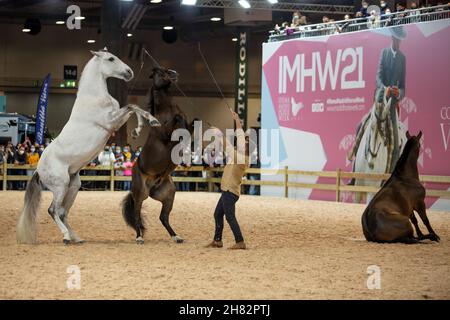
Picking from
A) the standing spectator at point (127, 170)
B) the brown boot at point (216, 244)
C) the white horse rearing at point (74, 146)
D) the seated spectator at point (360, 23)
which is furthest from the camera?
the standing spectator at point (127, 170)

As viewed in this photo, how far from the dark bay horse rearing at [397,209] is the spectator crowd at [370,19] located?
10.3 metres

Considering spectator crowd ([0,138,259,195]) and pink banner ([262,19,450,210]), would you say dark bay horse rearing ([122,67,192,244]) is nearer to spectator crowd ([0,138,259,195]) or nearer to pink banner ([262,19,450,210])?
pink banner ([262,19,450,210])

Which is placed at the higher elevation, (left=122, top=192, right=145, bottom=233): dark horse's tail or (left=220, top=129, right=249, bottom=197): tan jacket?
(left=220, top=129, right=249, bottom=197): tan jacket

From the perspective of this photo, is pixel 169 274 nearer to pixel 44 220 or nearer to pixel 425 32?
pixel 44 220

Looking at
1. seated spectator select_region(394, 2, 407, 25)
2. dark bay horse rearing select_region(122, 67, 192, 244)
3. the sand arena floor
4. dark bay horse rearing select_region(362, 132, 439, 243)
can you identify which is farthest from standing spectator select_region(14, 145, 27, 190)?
dark bay horse rearing select_region(362, 132, 439, 243)

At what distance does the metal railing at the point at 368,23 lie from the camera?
2195 centimetres

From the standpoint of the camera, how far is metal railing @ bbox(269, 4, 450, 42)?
21953 millimetres

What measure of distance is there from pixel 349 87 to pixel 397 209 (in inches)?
491

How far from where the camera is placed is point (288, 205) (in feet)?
75.6

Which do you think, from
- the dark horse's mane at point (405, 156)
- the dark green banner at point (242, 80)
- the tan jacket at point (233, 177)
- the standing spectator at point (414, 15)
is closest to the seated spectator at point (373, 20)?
the standing spectator at point (414, 15)

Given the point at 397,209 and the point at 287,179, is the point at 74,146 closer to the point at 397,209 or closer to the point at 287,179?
the point at 397,209

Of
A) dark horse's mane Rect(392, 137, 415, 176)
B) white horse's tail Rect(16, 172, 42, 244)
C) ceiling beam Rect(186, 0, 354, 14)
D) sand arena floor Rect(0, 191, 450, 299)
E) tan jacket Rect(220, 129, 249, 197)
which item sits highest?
ceiling beam Rect(186, 0, 354, 14)

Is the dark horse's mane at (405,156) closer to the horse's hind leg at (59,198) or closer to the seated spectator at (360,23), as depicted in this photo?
the horse's hind leg at (59,198)

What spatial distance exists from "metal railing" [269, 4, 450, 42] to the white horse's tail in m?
13.7
